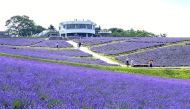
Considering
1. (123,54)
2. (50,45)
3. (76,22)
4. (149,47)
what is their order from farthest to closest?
(76,22) → (50,45) → (149,47) → (123,54)

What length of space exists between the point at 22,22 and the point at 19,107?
133 meters

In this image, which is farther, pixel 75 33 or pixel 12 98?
pixel 75 33

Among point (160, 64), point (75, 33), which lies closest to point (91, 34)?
point (75, 33)

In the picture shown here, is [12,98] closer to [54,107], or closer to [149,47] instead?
[54,107]

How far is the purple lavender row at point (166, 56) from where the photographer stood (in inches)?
1886

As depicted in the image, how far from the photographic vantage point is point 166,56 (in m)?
52.0

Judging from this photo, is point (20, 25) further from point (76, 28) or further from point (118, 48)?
point (118, 48)

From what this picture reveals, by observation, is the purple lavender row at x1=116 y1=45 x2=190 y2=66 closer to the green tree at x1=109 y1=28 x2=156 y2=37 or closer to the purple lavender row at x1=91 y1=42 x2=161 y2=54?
the purple lavender row at x1=91 y1=42 x2=161 y2=54

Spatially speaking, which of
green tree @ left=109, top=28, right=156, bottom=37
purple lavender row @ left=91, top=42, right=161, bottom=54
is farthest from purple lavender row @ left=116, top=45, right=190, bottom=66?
green tree @ left=109, top=28, right=156, bottom=37

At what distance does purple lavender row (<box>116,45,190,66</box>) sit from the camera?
47903 millimetres

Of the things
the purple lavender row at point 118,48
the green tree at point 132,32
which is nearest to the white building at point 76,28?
the green tree at point 132,32

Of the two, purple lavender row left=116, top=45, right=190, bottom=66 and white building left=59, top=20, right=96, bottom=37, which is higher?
white building left=59, top=20, right=96, bottom=37

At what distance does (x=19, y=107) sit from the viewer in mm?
5316

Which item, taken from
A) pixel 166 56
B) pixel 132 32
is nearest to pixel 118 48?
pixel 166 56
